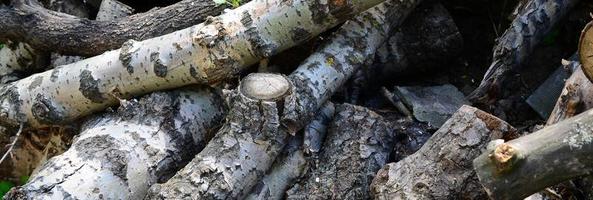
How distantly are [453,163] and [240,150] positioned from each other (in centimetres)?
89

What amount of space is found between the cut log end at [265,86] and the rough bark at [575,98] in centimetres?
115

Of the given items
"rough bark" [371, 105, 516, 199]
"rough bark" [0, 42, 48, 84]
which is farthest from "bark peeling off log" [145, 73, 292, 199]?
"rough bark" [0, 42, 48, 84]

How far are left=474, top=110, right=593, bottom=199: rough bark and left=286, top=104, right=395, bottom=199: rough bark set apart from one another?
80cm

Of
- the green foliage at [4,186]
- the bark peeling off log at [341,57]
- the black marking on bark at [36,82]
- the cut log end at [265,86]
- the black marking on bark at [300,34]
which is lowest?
the green foliage at [4,186]

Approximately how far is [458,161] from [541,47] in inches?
68.0

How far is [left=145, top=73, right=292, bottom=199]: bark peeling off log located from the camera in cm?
284

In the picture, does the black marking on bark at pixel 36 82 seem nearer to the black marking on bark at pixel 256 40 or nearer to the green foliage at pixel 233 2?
the green foliage at pixel 233 2

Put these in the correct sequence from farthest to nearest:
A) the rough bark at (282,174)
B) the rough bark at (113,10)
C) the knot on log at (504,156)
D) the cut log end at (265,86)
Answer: the rough bark at (113,10) → the rough bark at (282,174) → the cut log end at (265,86) → the knot on log at (504,156)

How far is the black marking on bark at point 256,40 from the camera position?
314 centimetres

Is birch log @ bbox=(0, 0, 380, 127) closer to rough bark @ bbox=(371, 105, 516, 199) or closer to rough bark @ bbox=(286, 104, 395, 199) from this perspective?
rough bark @ bbox=(286, 104, 395, 199)

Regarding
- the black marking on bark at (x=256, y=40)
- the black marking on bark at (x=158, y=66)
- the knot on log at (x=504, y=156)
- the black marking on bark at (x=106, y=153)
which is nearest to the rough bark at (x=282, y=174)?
the black marking on bark at (x=256, y=40)

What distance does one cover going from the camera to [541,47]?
13.5 feet

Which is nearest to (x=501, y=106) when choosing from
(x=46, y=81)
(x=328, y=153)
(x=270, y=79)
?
(x=328, y=153)

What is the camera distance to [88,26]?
12.2 feet
